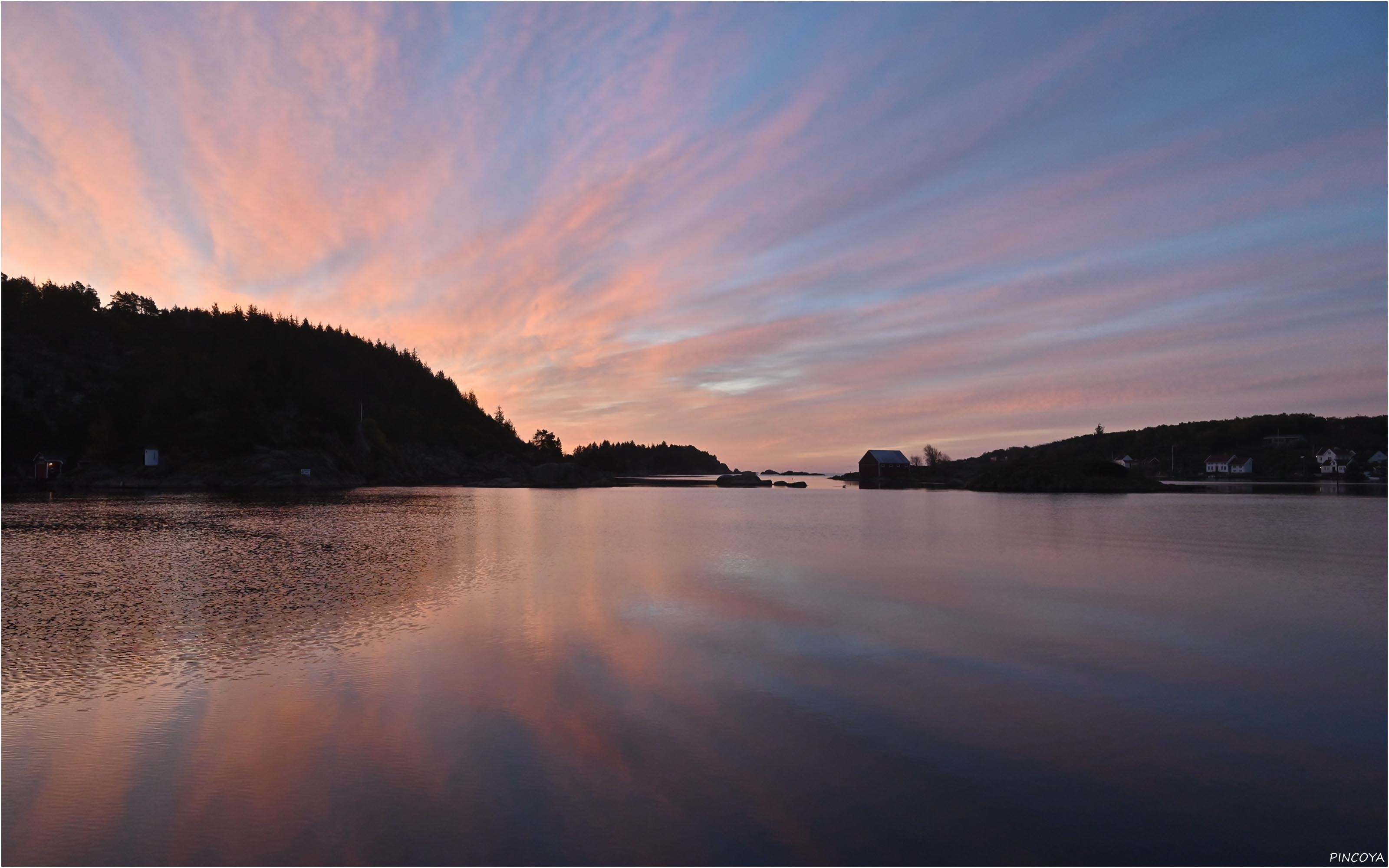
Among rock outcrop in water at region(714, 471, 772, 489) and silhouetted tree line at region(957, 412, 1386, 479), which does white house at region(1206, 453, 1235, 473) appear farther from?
rock outcrop in water at region(714, 471, 772, 489)

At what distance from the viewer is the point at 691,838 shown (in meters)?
6.57

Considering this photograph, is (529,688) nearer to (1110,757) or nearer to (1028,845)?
(1028,845)

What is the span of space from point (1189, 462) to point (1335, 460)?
32409 mm

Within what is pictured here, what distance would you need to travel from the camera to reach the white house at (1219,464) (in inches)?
6594

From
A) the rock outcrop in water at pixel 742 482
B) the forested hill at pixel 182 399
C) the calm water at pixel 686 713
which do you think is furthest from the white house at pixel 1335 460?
the forested hill at pixel 182 399

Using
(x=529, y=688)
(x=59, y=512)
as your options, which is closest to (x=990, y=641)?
(x=529, y=688)

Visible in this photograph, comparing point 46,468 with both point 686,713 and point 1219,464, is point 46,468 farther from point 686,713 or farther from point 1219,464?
point 1219,464

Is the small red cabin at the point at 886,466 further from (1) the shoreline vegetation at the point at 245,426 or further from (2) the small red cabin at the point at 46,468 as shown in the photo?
(2) the small red cabin at the point at 46,468

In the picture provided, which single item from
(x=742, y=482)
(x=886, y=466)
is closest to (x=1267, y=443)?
(x=886, y=466)

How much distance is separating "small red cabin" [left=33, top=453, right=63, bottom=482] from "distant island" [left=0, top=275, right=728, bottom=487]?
300mm

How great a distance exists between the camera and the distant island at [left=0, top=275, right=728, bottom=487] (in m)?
106

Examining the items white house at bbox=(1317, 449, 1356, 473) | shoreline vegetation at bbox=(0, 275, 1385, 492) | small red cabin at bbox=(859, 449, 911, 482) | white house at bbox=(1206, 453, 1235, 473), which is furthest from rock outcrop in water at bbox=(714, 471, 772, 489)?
white house at bbox=(1317, 449, 1356, 473)

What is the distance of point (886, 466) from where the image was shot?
142 m

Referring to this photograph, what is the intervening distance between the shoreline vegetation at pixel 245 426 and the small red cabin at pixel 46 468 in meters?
0.54
